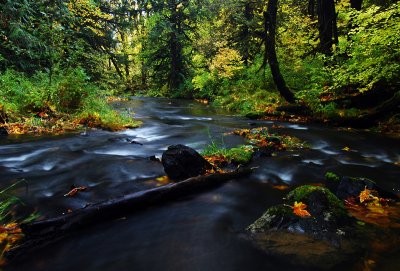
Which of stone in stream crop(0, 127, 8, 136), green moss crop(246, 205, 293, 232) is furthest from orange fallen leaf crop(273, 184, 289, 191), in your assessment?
stone in stream crop(0, 127, 8, 136)

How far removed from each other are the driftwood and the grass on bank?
589 centimetres

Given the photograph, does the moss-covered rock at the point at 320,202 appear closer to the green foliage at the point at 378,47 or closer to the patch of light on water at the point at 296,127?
the green foliage at the point at 378,47

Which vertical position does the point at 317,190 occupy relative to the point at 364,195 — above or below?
above

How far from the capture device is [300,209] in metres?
3.71

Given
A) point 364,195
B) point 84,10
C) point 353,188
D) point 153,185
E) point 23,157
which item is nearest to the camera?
point 364,195

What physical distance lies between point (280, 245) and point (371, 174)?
364cm

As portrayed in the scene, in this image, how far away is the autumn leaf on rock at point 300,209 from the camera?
3.63m

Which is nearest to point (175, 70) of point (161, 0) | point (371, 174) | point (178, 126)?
point (161, 0)

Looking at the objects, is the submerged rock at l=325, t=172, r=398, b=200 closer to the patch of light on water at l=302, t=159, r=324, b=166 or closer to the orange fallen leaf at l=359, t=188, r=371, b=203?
the orange fallen leaf at l=359, t=188, r=371, b=203

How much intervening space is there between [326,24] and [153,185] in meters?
11.8

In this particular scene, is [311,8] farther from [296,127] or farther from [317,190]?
[317,190]

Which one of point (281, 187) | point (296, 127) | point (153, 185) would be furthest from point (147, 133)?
point (281, 187)

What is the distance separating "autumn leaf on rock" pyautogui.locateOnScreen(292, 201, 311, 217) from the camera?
363cm

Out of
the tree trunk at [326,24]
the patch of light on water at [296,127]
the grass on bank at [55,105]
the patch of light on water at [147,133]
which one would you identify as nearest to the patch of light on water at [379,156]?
the patch of light on water at [296,127]
